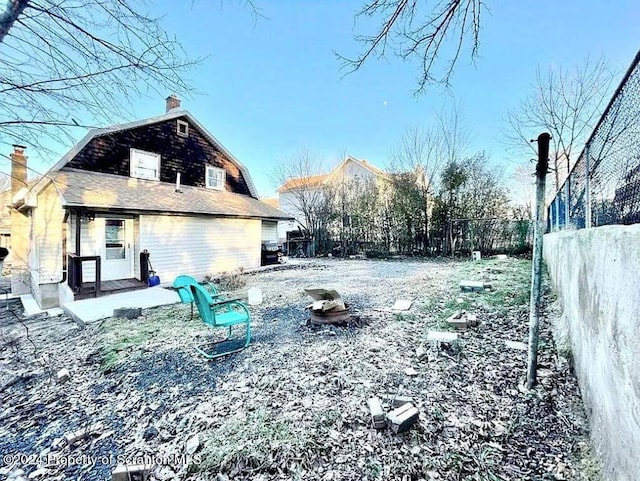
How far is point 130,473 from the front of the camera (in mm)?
1867

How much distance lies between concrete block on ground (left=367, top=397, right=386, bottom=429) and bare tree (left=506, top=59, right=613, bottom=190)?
41.1ft

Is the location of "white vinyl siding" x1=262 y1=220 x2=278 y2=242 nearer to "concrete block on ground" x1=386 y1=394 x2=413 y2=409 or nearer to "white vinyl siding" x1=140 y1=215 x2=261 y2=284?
"white vinyl siding" x1=140 y1=215 x2=261 y2=284

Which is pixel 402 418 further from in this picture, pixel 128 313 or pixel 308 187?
pixel 308 187

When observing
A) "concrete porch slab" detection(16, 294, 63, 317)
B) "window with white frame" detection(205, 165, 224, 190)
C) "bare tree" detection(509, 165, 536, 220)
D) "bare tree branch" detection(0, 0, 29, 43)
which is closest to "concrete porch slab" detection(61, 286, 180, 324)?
"concrete porch slab" detection(16, 294, 63, 317)

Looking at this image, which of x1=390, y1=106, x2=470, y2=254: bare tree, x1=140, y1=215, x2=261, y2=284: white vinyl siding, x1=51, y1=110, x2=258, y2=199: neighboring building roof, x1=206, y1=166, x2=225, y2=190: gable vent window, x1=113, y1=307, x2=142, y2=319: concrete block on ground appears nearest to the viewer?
x1=113, y1=307, x2=142, y2=319: concrete block on ground

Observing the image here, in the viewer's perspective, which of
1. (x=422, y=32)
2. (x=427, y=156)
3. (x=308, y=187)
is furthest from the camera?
(x=308, y=187)

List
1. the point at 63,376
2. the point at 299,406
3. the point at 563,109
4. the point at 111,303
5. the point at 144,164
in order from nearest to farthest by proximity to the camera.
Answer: the point at 299,406, the point at 63,376, the point at 111,303, the point at 144,164, the point at 563,109

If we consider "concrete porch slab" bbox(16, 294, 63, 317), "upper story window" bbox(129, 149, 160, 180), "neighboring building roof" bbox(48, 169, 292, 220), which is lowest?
"concrete porch slab" bbox(16, 294, 63, 317)

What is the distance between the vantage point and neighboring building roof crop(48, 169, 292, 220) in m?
7.32

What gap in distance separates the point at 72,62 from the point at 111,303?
218 inches

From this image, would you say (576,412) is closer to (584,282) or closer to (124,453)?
(584,282)

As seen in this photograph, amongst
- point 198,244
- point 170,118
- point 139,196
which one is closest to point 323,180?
point 170,118

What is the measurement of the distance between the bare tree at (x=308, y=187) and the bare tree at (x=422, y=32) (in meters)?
13.5

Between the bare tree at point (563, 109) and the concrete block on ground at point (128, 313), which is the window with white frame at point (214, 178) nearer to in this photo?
the concrete block on ground at point (128, 313)
